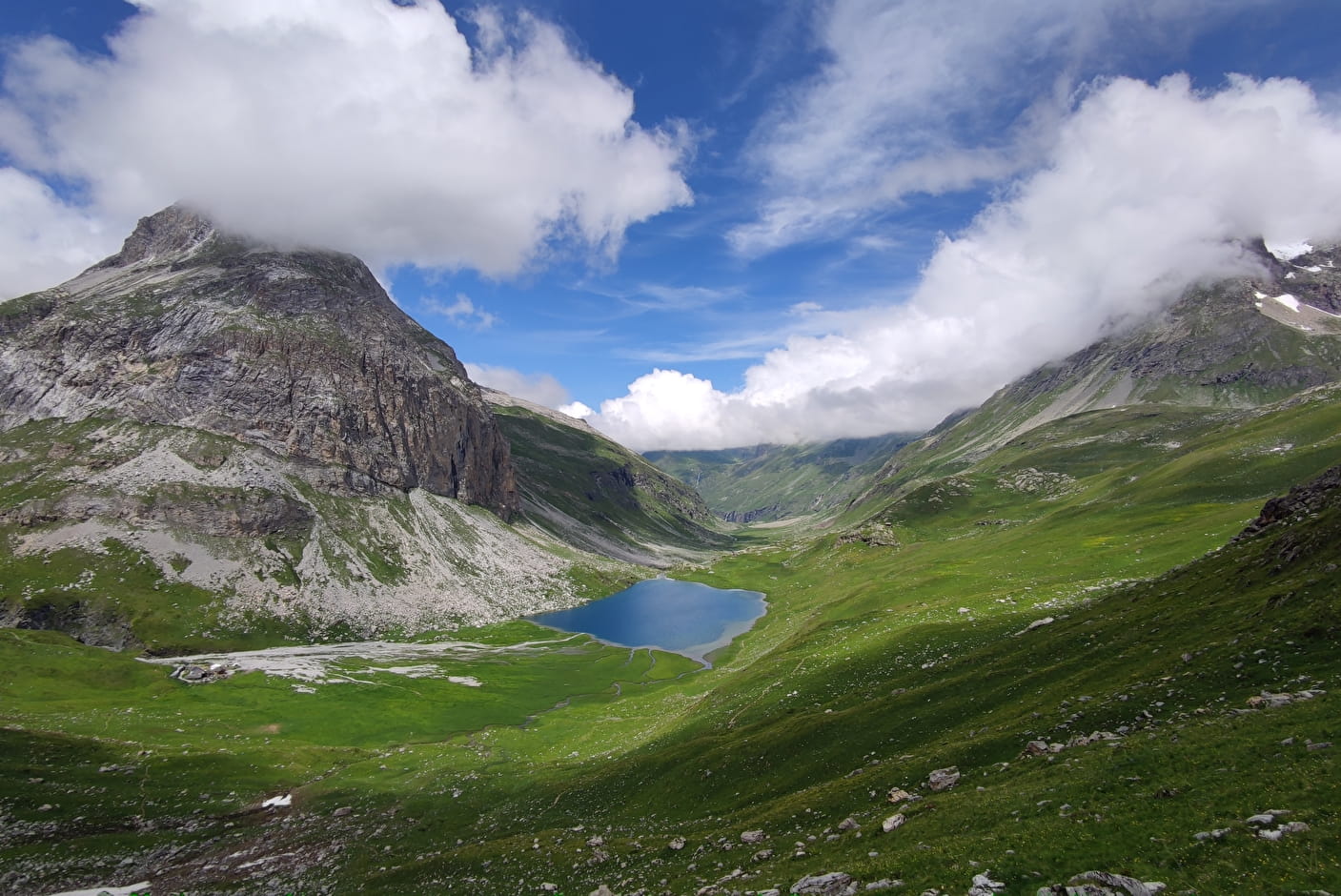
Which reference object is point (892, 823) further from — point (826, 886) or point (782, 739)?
point (782, 739)

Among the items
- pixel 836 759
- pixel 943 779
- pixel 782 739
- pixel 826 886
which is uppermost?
pixel 826 886

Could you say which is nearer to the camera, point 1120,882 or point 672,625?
point 1120,882

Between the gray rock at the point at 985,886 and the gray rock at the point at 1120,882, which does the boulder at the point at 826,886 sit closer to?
the gray rock at the point at 985,886

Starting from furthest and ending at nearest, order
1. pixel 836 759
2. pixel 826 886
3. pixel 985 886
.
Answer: pixel 836 759 < pixel 826 886 < pixel 985 886

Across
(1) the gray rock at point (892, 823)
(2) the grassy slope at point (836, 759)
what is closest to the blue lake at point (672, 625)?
(2) the grassy slope at point (836, 759)

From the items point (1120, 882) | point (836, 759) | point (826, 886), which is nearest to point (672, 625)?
point (836, 759)

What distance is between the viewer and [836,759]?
35219 millimetres

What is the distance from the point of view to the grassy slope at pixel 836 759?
17.4 m

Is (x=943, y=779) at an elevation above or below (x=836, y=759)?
above

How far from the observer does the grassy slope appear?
17391 mm

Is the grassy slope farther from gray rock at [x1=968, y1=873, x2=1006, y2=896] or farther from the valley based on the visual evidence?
gray rock at [x1=968, y1=873, x2=1006, y2=896]

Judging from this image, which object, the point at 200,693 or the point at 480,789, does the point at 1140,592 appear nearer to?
the point at 480,789

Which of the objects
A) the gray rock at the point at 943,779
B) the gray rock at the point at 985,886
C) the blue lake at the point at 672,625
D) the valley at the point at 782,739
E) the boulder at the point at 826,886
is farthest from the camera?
the blue lake at the point at 672,625

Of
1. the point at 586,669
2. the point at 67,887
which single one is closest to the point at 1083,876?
the point at 67,887
